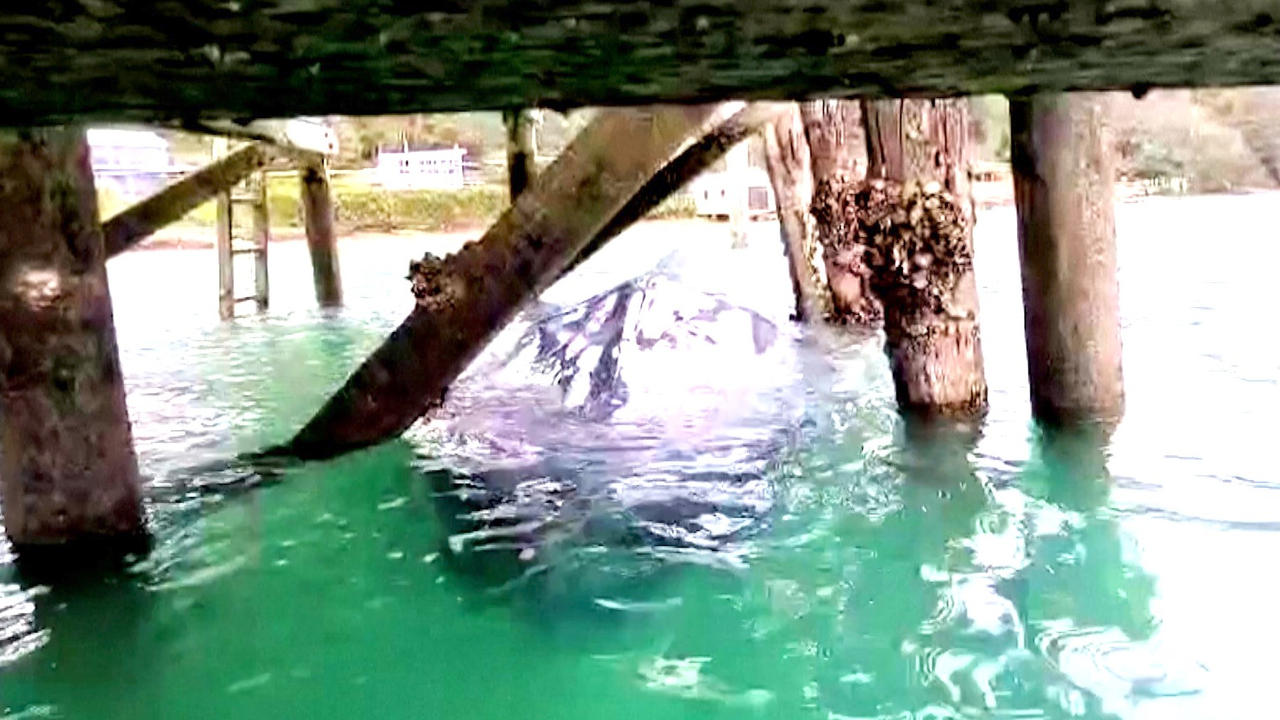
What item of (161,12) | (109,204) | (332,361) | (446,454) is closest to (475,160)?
(109,204)

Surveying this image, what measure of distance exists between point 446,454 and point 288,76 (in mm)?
3749

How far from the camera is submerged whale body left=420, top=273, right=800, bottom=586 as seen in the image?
12.0 ft

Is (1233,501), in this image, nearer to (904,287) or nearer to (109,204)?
(904,287)

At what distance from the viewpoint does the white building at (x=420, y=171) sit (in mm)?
25031

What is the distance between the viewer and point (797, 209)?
26.0ft

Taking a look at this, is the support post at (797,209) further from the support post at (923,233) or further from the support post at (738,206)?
the support post at (738,206)

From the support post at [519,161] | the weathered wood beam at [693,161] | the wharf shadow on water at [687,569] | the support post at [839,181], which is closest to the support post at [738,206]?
the support post at [839,181]

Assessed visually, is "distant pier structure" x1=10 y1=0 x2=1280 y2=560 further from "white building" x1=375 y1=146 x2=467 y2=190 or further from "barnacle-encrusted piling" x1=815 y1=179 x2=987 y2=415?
"white building" x1=375 y1=146 x2=467 y2=190

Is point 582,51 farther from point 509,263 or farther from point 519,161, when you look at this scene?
point 519,161

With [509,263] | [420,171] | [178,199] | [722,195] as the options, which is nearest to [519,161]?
[178,199]

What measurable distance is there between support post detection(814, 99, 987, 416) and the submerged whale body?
2.12ft

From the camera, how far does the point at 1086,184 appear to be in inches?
158

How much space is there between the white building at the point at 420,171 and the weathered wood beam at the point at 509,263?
2122 centimetres

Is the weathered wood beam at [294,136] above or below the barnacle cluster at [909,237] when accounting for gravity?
above
